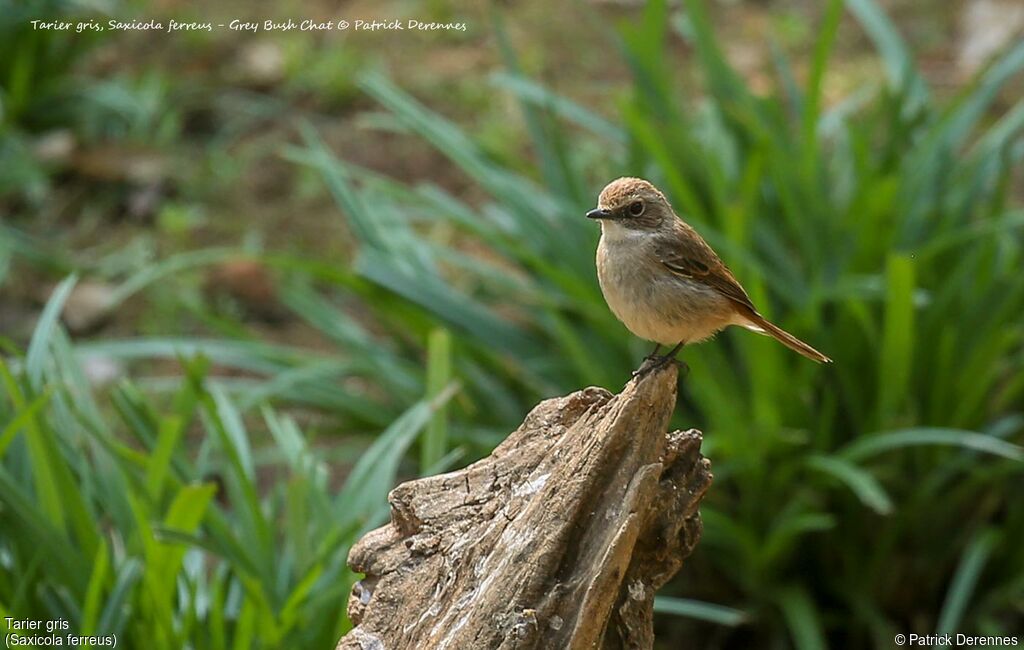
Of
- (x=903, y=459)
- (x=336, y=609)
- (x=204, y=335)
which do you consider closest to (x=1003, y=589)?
(x=903, y=459)

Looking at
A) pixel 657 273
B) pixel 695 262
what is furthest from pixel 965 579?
pixel 657 273

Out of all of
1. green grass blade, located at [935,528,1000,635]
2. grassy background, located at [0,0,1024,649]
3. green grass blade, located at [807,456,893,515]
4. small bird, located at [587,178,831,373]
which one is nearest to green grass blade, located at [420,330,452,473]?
grassy background, located at [0,0,1024,649]

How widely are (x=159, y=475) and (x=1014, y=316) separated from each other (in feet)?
11.2

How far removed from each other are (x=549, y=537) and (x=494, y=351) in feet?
9.75

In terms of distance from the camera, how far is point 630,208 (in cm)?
366

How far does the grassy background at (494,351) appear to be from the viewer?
4125 millimetres

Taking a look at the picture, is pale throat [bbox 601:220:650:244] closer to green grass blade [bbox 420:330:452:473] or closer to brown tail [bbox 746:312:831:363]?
brown tail [bbox 746:312:831:363]

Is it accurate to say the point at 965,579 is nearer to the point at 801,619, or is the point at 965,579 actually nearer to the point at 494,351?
the point at 801,619

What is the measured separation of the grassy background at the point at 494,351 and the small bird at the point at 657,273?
3.32 feet

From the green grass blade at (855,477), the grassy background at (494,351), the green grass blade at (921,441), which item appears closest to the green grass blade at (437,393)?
the grassy background at (494,351)

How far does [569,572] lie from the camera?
2.77 m

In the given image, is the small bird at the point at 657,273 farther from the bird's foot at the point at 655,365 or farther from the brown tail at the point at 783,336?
the bird's foot at the point at 655,365

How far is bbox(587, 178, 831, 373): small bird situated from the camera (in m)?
3.55

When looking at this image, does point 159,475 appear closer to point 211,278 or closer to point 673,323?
point 673,323
